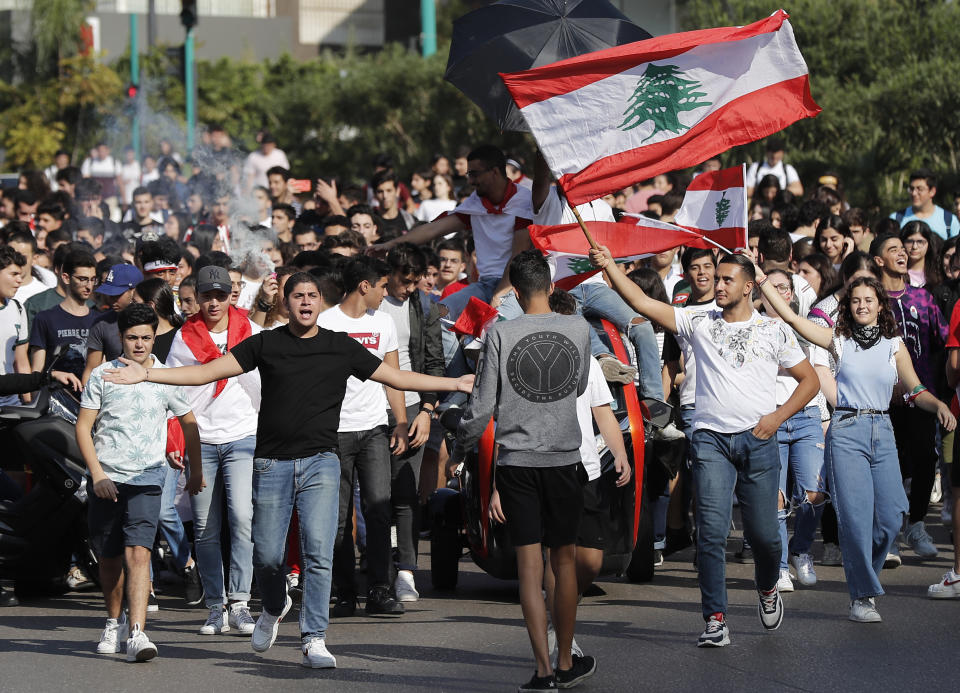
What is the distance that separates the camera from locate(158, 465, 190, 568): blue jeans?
1017 cm

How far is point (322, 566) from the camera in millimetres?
8195

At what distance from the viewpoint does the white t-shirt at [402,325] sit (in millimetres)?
10609

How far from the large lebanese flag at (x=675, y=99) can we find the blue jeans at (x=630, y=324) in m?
1.26

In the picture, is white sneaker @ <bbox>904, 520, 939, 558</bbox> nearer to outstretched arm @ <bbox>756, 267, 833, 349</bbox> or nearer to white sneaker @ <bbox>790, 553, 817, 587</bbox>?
white sneaker @ <bbox>790, 553, 817, 587</bbox>

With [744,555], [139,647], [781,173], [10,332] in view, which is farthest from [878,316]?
[781,173]

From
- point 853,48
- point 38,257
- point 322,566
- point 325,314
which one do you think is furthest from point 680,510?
point 853,48

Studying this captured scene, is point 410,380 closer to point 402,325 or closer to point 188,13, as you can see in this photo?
point 402,325

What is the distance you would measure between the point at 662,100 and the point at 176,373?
3.25 metres

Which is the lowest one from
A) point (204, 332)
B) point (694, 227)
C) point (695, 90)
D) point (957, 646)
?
point (957, 646)

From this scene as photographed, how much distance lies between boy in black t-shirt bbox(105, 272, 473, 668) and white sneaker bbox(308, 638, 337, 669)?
6 cm

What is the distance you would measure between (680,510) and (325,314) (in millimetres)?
3056

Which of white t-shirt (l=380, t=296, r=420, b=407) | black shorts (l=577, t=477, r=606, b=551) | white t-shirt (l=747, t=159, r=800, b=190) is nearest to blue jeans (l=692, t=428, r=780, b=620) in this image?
black shorts (l=577, t=477, r=606, b=551)

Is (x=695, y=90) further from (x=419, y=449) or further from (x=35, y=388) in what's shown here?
(x=35, y=388)

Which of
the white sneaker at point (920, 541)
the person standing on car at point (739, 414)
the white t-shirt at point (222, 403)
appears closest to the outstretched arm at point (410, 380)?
the person standing on car at point (739, 414)
